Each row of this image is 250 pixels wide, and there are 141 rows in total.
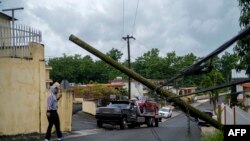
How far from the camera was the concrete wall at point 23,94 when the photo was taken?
16.2 m

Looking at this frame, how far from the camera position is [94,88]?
4228 centimetres

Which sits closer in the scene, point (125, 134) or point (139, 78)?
point (139, 78)

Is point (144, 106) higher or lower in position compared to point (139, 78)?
lower

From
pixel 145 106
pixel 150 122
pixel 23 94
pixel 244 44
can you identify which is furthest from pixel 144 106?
pixel 244 44

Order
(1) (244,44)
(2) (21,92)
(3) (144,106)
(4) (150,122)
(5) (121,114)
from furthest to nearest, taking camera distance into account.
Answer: (3) (144,106), (4) (150,122), (5) (121,114), (2) (21,92), (1) (244,44)

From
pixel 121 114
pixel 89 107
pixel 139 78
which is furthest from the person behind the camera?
pixel 89 107

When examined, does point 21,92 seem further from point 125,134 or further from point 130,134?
point 130,134

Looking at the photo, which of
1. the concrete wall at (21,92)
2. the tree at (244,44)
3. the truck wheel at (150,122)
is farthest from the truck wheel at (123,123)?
the tree at (244,44)

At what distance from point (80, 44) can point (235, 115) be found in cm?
739

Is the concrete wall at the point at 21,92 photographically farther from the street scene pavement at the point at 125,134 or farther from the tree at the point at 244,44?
the tree at the point at 244,44

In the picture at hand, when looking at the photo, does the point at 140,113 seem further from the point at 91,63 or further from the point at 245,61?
the point at 91,63

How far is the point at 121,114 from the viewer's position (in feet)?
90.8

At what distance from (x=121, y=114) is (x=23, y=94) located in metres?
11.5

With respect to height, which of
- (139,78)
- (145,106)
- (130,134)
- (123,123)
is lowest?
(123,123)
